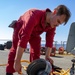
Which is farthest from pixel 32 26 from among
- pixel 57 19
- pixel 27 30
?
pixel 57 19

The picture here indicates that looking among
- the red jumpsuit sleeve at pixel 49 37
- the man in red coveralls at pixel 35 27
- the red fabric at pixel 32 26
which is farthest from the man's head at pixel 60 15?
the red jumpsuit sleeve at pixel 49 37

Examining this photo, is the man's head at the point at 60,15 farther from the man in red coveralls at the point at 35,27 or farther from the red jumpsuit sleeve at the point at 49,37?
the red jumpsuit sleeve at the point at 49,37

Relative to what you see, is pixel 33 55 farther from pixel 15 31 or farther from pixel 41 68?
pixel 41 68

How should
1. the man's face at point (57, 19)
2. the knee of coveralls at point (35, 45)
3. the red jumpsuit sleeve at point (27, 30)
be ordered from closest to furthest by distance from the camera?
1. the red jumpsuit sleeve at point (27, 30)
2. the man's face at point (57, 19)
3. the knee of coveralls at point (35, 45)

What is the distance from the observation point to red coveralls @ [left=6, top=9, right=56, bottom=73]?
363 cm

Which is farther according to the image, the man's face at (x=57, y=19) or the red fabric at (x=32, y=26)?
the man's face at (x=57, y=19)

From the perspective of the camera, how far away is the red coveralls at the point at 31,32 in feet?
11.9

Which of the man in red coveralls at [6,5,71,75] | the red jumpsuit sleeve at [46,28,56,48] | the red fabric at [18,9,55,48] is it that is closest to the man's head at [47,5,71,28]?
the man in red coveralls at [6,5,71,75]

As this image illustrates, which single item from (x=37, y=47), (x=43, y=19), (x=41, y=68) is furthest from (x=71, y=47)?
(x=41, y=68)

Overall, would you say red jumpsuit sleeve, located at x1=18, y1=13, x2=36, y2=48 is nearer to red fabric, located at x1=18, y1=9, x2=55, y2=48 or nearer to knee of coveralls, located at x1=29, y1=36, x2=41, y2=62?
red fabric, located at x1=18, y1=9, x2=55, y2=48

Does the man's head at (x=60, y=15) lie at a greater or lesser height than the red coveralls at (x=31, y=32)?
greater

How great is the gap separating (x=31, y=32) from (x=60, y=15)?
1.57 feet

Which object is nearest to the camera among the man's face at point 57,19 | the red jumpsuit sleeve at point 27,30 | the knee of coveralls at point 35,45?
the red jumpsuit sleeve at point 27,30

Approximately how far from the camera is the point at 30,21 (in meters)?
3.68
